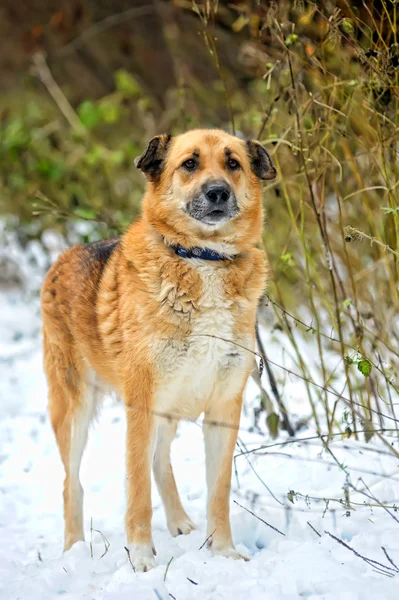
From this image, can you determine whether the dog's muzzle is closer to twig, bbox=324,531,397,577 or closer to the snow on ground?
the snow on ground

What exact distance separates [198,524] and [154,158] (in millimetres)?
1997

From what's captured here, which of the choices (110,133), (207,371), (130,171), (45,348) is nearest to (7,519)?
(45,348)

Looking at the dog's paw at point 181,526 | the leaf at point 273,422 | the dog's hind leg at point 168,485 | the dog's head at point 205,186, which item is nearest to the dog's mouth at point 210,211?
the dog's head at point 205,186

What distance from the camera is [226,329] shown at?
3.46 meters

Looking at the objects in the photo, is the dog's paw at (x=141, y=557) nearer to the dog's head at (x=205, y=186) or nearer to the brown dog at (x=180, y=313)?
the brown dog at (x=180, y=313)

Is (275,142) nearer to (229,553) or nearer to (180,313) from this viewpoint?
(180,313)

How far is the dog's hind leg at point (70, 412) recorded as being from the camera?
4.06 m

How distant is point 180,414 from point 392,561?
1221mm

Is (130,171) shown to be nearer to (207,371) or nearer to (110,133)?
(110,133)

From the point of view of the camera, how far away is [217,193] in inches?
139

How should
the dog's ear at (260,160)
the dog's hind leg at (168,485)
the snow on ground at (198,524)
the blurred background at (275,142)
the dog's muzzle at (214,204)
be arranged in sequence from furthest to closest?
the dog's hind leg at (168,485) → the dog's ear at (260,160) → the blurred background at (275,142) → the dog's muzzle at (214,204) → the snow on ground at (198,524)

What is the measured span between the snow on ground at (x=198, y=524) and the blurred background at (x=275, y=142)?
1.12 feet

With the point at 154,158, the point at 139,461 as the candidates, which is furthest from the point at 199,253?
the point at 139,461

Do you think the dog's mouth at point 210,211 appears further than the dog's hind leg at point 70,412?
No
